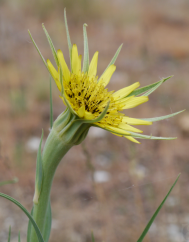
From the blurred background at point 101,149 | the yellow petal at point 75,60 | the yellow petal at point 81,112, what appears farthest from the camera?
the blurred background at point 101,149

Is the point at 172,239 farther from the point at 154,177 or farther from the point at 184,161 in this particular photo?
the point at 184,161

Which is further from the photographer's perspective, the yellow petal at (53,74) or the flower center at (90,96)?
the flower center at (90,96)

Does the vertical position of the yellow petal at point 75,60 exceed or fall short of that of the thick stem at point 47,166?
it exceeds it

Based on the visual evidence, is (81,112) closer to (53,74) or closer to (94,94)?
(53,74)

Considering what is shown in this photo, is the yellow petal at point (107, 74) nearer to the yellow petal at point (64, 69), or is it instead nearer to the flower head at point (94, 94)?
the flower head at point (94, 94)

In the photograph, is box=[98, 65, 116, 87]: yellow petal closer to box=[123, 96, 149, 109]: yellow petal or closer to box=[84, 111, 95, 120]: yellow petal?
box=[123, 96, 149, 109]: yellow petal

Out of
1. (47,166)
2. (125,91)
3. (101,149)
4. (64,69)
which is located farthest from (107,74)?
(101,149)

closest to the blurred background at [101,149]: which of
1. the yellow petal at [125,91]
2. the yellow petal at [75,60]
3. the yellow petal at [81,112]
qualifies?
the yellow petal at [125,91]

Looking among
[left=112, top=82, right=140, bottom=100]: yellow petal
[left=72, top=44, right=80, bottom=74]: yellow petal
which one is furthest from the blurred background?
[left=72, top=44, right=80, bottom=74]: yellow petal
